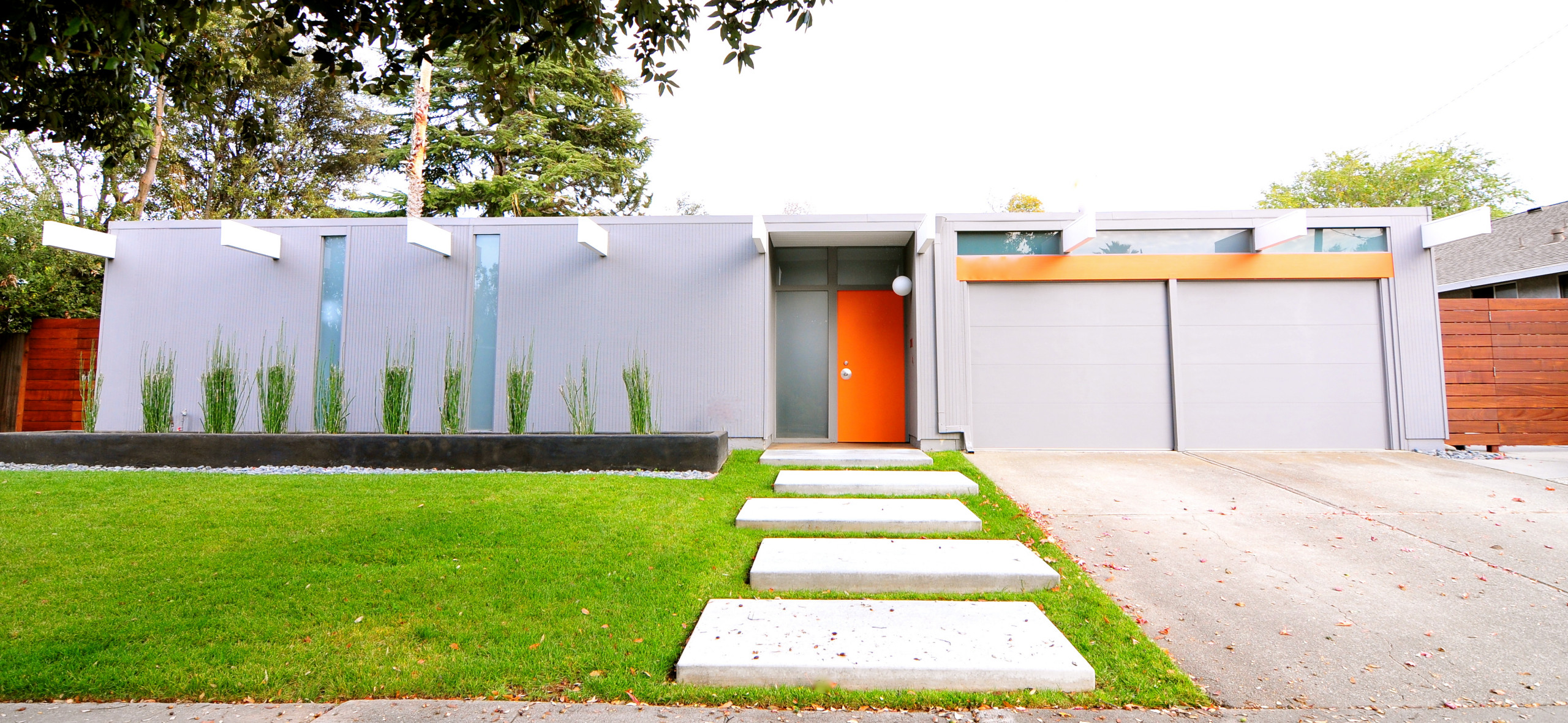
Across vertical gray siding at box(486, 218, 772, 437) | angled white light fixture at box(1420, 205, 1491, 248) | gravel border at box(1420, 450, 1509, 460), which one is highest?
angled white light fixture at box(1420, 205, 1491, 248)

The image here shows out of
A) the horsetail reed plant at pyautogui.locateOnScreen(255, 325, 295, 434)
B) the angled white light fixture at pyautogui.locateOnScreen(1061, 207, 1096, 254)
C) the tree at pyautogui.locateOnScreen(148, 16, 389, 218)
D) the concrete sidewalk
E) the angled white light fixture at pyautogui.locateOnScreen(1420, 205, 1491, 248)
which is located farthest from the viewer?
the tree at pyautogui.locateOnScreen(148, 16, 389, 218)

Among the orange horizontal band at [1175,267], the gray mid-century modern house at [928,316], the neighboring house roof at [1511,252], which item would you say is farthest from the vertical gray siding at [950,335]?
the neighboring house roof at [1511,252]

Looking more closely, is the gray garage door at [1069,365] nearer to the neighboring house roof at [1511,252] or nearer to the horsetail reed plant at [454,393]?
the horsetail reed plant at [454,393]

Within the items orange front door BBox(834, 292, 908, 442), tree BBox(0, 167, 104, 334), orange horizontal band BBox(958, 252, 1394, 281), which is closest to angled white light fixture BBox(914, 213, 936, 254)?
orange horizontal band BBox(958, 252, 1394, 281)

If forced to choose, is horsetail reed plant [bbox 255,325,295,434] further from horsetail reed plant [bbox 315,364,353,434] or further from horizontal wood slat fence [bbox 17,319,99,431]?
horizontal wood slat fence [bbox 17,319,99,431]

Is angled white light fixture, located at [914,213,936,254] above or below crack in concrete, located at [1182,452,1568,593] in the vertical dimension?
above

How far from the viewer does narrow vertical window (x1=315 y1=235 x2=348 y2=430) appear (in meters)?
6.41

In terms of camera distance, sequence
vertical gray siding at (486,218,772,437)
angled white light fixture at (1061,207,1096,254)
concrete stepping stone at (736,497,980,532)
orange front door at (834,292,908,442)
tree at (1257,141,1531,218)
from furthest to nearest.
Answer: tree at (1257,141,1531,218) < orange front door at (834,292,908,442) < vertical gray siding at (486,218,772,437) < angled white light fixture at (1061,207,1096,254) < concrete stepping stone at (736,497,980,532)

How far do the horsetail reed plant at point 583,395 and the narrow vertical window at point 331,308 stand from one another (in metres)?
2.31

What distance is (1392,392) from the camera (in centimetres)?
609

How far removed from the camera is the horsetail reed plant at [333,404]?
5.76 m

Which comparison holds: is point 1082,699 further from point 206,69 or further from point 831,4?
point 206,69

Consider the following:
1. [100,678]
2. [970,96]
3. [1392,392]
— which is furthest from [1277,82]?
[100,678]

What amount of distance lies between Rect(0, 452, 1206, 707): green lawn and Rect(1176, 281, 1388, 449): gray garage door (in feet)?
12.1
